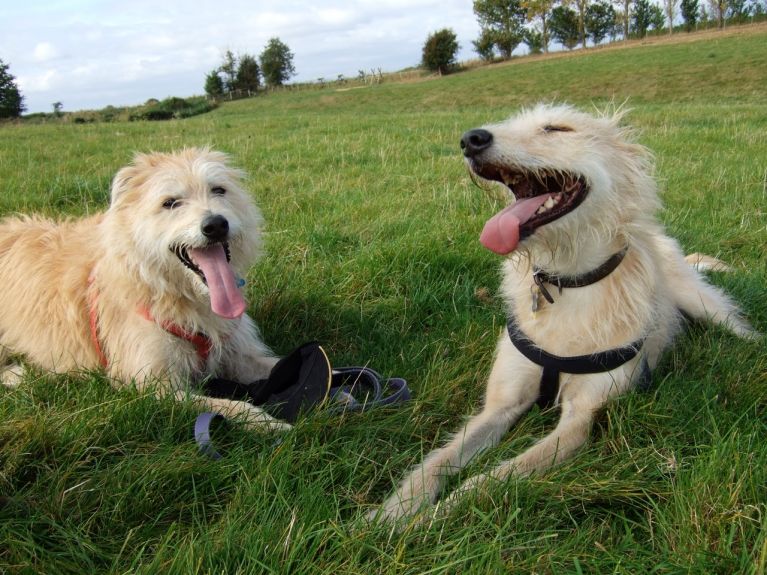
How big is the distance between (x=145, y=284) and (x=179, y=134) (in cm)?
1164

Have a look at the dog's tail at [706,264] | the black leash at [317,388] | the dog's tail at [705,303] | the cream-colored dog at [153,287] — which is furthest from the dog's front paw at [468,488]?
the dog's tail at [706,264]

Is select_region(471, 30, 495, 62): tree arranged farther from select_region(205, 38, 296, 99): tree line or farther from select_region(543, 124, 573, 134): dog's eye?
select_region(543, 124, 573, 134): dog's eye

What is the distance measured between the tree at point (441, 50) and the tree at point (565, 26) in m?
13.9

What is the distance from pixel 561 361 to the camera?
9.20 ft

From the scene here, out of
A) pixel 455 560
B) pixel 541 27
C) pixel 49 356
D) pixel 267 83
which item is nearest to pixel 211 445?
pixel 455 560

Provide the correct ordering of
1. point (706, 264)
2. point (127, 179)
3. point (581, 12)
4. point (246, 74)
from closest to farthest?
point (127, 179), point (706, 264), point (581, 12), point (246, 74)

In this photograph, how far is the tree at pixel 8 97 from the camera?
53.6 meters

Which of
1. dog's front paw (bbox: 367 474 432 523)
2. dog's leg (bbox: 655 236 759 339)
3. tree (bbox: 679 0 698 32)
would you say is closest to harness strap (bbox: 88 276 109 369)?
dog's front paw (bbox: 367 474 432 523)

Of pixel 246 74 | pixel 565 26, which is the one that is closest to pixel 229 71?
pixel 246 74

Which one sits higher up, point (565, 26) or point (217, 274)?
point (565, 26)

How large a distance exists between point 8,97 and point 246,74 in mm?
27929

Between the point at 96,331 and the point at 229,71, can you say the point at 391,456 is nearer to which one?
the point at 96,331

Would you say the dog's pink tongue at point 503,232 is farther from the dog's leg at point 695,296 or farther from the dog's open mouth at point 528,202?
the dog's leg at point 695,296

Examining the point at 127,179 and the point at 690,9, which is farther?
the point at 690,9
